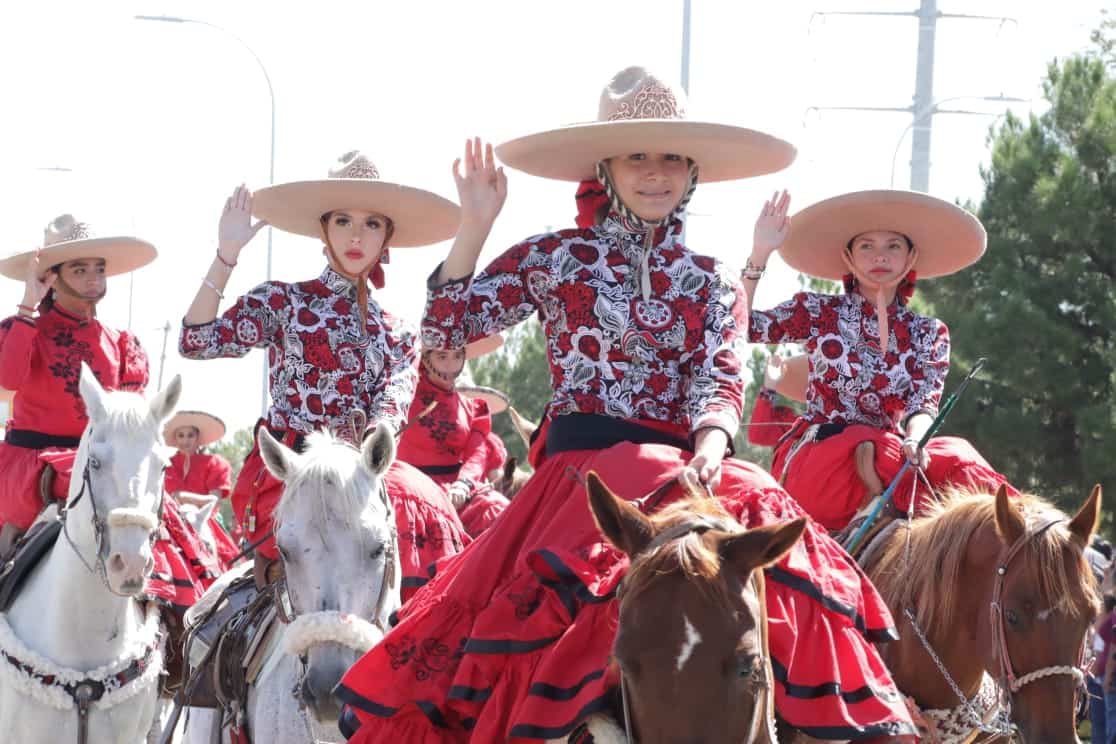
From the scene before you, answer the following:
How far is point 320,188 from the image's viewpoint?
845cm

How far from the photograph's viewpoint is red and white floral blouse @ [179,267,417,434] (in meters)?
8.11

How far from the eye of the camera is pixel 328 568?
21.6 ft

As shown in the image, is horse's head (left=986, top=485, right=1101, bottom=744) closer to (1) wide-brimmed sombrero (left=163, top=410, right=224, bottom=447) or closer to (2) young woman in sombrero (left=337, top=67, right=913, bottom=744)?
(2) young woman in sombrero (left=337, top=67, right=913, bottom=744)

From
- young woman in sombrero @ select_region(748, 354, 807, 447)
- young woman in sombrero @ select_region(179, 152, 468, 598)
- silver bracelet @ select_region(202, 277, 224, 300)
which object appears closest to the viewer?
silver bracelet @ select_region(202, 277, 224, 300)

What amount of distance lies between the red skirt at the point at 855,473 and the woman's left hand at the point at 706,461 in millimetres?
3274

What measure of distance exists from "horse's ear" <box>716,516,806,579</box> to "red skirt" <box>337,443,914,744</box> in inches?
17.3

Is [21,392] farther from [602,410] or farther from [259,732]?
[602,410]

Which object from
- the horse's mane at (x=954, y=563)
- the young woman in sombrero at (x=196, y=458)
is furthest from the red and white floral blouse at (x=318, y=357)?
the young woman in sombrero at (x=196, y=458)

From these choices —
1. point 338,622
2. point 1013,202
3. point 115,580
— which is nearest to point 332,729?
point 338,622

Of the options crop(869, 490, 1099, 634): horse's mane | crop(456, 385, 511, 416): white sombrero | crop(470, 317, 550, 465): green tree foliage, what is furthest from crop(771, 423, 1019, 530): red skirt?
crop(470, 317, 550, 465): green tree foliage

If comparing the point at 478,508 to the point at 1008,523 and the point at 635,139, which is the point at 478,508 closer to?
the point at 1008,523

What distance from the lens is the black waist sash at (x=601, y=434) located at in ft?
17.8

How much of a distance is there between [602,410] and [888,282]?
12.3 feet

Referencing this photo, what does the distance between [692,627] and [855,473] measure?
4388 mm
